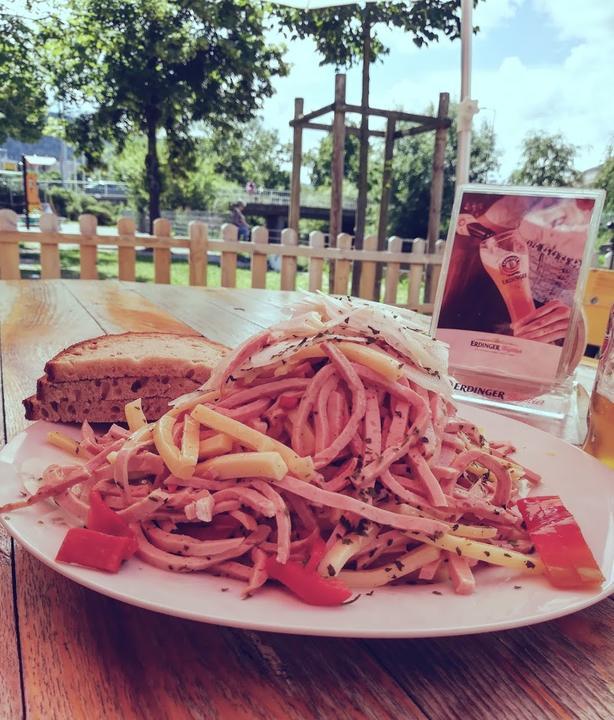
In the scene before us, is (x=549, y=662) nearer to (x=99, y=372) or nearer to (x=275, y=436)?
(x=275, y=436)

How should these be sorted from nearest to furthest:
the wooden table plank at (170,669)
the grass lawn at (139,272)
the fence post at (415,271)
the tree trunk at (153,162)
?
the wooden table plank at (170,669), the fence post at (415,271), the grass lawn at (139,272), the tree trunk at (153,162)

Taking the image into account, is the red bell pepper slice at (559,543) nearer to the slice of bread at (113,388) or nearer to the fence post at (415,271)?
the slice of bread at (113,388)

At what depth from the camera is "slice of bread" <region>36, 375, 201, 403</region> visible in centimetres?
118

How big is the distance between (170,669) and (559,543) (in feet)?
1.43

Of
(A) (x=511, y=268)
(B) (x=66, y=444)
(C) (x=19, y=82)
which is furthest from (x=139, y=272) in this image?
(B) (x=66, y=444)

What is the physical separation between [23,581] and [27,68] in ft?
52.1

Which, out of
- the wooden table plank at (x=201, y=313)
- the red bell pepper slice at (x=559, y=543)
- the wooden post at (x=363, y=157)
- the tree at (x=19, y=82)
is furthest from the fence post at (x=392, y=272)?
the tree at (x=19, y=82)

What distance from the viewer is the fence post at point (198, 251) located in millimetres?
6023

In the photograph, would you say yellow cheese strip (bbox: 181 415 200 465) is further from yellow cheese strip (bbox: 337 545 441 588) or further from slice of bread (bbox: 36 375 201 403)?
slice of bread (bbox: 36 375 201 403)

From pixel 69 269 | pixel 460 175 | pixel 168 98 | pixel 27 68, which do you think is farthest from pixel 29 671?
pixel 27 68

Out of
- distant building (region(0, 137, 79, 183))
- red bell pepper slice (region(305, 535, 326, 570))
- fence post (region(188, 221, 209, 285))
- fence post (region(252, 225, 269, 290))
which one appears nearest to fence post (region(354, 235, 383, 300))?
fence post (region(252, 225, 269, 290))

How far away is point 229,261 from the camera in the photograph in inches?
237

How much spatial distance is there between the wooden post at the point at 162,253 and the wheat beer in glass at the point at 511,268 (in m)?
4.96

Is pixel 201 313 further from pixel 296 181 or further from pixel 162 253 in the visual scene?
pixel 296 181
